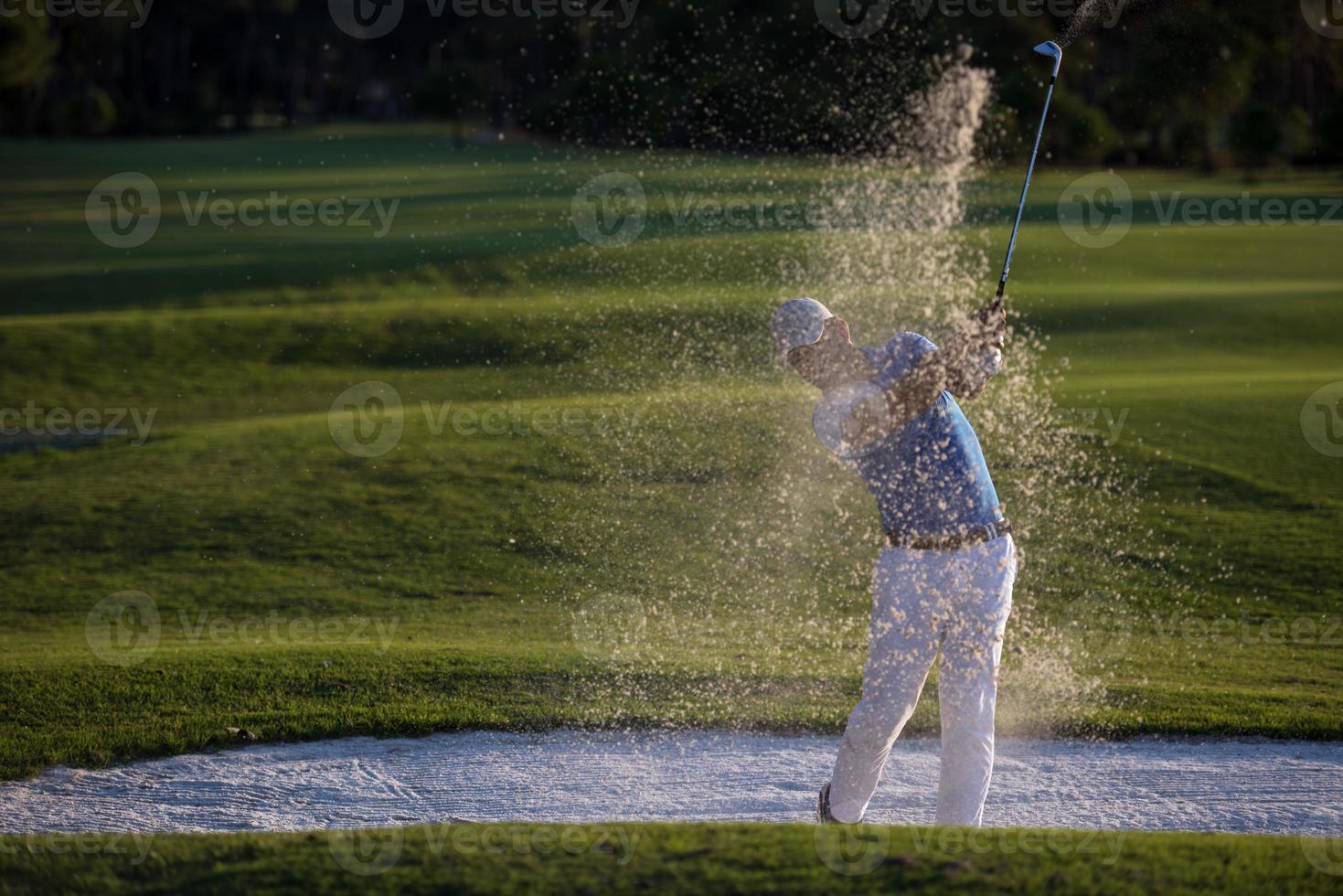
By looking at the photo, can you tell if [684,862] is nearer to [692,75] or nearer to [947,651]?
[947,651]

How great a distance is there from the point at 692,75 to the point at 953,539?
106ft

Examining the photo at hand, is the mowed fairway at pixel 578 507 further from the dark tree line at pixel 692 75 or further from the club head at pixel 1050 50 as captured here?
the club head at pixel 1050 50

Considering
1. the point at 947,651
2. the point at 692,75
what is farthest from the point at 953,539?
the point at 692,75

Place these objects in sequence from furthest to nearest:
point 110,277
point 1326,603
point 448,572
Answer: point 110,277 → point 448,572 → point 1326,603

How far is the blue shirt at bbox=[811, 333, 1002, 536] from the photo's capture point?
205 inches

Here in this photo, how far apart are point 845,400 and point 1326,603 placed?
672 cm

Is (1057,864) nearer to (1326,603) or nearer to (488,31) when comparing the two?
(1326,603)

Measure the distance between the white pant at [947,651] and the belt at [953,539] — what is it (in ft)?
0.06

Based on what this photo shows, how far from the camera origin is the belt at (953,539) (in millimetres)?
5195

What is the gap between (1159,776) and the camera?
720 centimetres

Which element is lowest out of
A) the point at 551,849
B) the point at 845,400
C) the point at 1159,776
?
the point at 1159,776

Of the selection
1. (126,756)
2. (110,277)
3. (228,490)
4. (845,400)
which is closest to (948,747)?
(845,400)

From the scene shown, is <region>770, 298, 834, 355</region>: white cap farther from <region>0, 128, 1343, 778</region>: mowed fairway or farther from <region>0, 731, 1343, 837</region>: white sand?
<region>0, 128, 1343, 778</region>: mowed fairway

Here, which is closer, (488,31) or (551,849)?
(551,849)
